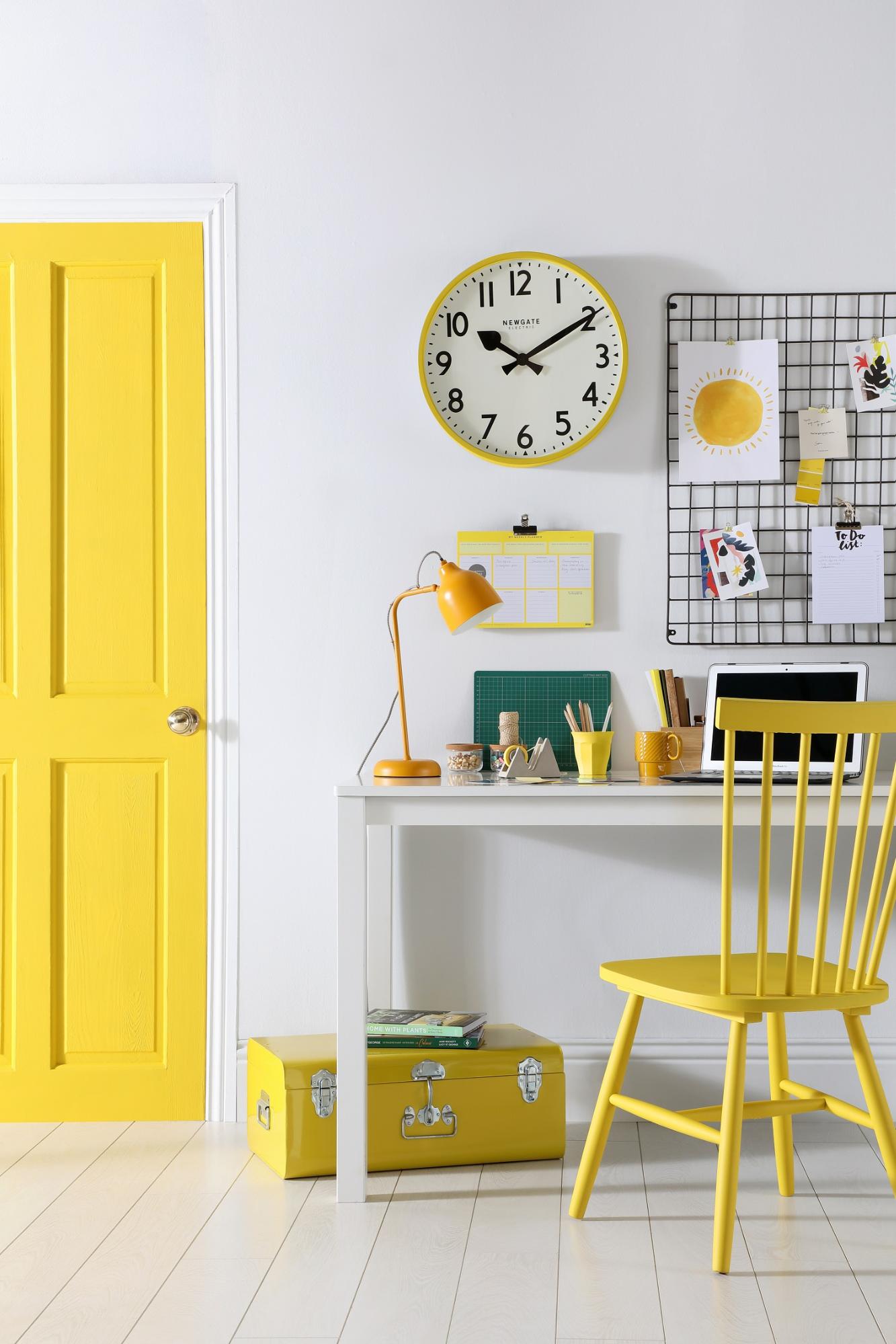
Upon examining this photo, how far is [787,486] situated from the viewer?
2746mm

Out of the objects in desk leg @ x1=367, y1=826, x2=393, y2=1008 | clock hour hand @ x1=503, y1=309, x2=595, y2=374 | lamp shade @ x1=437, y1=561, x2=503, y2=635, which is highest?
clock hour hand @ x1=503, y1=309, x2=595, y2=374

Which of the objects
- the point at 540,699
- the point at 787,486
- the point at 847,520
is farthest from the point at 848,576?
the point at 540,699

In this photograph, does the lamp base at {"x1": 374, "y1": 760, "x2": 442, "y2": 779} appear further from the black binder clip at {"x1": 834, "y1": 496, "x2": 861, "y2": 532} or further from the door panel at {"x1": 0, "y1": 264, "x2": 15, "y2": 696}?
the black binder clip at {"x1": 834, "y1": 496, "x2": 861, "y2": 532}

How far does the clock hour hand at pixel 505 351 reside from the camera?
2.71 metres

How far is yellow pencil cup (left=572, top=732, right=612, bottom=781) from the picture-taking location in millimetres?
2465

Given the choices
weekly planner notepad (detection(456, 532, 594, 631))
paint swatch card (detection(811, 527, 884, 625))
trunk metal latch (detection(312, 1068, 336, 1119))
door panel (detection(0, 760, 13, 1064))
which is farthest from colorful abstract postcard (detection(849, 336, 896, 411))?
door panel (detection(0, 760, 13, 1064))

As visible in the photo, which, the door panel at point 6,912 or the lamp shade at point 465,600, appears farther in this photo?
the door panel at point 6,912

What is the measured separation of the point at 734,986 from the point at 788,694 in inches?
31.6

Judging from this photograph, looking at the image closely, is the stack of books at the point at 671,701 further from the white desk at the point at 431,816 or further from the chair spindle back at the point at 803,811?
the chair spindle back at the point at 803,811

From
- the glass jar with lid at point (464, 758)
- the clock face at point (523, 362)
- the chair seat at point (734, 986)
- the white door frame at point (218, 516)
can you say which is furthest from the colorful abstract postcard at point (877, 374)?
the white door frame at point (218, 516)

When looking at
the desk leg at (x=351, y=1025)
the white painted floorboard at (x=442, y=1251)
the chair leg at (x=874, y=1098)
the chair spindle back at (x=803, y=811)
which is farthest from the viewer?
the desk leg at (x=351, y=1025)

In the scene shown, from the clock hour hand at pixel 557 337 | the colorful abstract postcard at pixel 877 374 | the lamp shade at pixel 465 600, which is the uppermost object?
the clock hour hand at pixel 557 337

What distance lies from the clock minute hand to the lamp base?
0.90 meters

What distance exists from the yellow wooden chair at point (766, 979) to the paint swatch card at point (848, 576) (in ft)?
2.23
